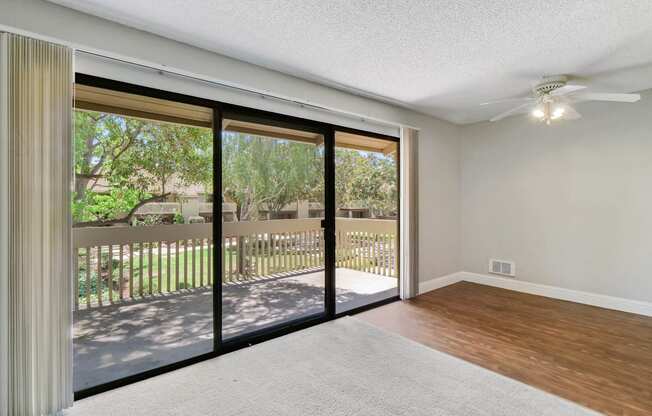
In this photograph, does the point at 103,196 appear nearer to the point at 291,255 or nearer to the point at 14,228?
the point at 14,228

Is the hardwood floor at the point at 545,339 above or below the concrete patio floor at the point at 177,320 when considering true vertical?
below

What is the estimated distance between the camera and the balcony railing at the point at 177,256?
3092 millimetres

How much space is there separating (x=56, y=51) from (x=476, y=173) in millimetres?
5017

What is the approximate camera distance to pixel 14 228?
1.74 metres

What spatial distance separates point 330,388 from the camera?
214 centimetres

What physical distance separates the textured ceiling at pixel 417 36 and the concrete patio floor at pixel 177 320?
229cm

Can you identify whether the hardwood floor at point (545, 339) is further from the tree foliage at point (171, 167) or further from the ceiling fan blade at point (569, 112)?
the ceiling fan blade at point (569, 112)

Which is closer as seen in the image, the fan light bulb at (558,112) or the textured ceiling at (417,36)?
the textured ceiling at (417,36)

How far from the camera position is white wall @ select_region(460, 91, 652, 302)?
11.6ft

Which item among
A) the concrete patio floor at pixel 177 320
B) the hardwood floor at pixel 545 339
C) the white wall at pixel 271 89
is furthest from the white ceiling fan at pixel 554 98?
the concrete patio floor at pixel 177 320

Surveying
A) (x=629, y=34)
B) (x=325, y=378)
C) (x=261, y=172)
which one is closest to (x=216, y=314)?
(x=325, y=378)

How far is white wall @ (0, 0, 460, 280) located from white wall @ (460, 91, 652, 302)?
1.20ft

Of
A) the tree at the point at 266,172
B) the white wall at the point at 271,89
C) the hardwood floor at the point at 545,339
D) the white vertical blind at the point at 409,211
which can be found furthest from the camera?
the white vertical blind at the point at 409,211

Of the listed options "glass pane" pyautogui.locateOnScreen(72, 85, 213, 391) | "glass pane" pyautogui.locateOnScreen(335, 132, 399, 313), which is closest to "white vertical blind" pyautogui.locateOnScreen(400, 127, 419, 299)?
"glass pane" pyautogui.locateOnScreen(335, 132, 399, 313)
